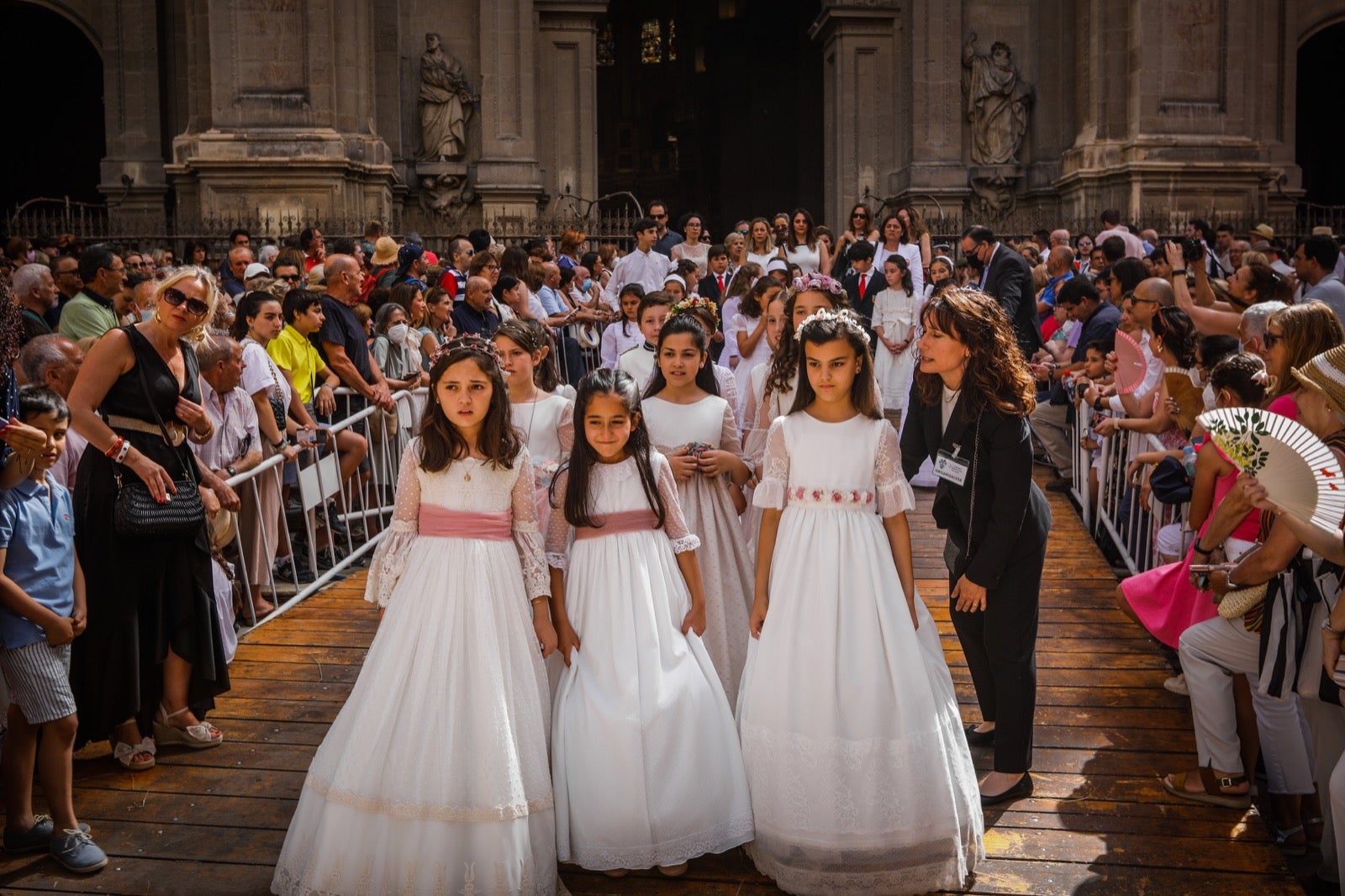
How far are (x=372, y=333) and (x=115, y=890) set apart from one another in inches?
234

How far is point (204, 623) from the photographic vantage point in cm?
571

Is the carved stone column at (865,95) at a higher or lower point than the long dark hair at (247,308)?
higher

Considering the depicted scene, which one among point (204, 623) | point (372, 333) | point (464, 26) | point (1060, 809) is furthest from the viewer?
point (464, 26)

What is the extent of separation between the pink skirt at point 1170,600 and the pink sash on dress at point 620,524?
7.50 feet

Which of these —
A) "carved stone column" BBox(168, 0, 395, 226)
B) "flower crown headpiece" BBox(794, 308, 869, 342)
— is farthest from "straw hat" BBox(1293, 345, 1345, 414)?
"carved stone column" BBox(168, 0, 395, 226)

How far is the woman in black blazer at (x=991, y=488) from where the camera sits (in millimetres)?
4988

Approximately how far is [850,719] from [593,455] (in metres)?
1.30

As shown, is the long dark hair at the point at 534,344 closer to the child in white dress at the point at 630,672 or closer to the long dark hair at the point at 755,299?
the child in white dress at the point at 630,672

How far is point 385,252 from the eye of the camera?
41.0 ft

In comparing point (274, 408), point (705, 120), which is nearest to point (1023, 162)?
point (705, 120)

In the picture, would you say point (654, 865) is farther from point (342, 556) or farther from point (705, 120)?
point (705, 120)

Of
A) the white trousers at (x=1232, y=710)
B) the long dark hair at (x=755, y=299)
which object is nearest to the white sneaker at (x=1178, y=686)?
the white trousers at (x=1232, y=710)

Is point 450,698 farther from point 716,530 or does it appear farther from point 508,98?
point 508,98

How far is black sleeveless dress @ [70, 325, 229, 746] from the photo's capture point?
216 inches
